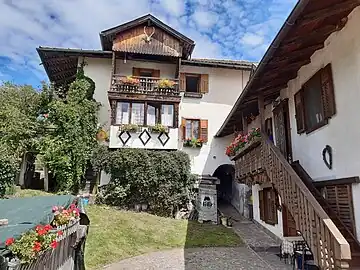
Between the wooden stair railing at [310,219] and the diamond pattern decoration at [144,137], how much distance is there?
10310mm

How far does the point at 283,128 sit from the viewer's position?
1098 centimetres

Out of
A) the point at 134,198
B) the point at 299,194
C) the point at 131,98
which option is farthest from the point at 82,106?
the point at 299,194

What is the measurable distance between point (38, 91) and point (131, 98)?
19.0 feet

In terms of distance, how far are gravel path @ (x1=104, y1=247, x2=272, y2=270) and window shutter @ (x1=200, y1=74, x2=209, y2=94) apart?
38.0 ft

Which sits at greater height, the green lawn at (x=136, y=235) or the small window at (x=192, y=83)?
the small window at (x=192, y=83)

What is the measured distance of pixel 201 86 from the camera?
67.6 ft

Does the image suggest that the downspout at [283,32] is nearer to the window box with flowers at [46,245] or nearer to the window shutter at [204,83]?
the window box with flowers at [46,245]

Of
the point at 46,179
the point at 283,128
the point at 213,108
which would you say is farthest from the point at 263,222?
the point at 46,179

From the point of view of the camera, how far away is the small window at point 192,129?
65.3 ft

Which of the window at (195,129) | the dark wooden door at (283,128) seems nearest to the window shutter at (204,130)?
the window at (195,129)

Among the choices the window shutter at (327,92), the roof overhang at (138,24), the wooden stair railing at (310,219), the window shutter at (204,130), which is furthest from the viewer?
the window shutter at (204,130)

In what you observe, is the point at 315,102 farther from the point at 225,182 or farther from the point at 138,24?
the point at 138,24

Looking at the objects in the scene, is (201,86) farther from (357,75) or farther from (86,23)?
(357,75)

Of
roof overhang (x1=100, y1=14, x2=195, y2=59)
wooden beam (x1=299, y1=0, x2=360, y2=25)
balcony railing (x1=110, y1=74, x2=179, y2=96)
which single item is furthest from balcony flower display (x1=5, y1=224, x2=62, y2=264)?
roof overhang (x1=100, y1=14, x2=195, y2=59)
